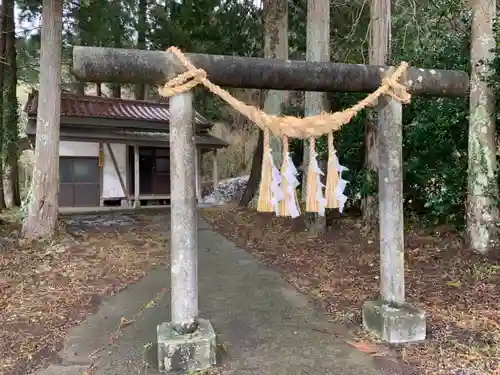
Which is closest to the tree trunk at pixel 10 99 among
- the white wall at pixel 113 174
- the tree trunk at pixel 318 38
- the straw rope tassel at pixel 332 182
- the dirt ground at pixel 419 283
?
the white wall at pixel 113 174

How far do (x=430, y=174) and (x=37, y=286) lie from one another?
20.2ft

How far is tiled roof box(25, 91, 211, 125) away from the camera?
13.8 meters

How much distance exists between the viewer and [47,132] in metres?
7.55

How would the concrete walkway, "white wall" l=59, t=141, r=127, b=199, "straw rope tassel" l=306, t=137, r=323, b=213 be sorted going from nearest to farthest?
the concrete walkway
"straw rope tassel" l=306, t=137, r=323, b=213
"white wall" l=59, t=141, r=127, b=199

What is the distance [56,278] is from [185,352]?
333cm

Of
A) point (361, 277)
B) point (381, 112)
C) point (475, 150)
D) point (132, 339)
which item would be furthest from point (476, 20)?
point (132, 339)

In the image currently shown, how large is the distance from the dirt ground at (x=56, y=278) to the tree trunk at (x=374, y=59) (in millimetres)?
3960

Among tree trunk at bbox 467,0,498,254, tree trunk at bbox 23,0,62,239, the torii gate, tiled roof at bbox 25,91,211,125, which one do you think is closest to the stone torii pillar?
the torii gate

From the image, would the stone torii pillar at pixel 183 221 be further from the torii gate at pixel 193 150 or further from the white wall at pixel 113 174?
the white wall at pixel 113 174

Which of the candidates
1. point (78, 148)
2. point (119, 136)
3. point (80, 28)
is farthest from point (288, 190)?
point (78, 148)

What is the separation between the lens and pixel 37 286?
17.3ft

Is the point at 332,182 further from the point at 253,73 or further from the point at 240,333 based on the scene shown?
the point at 240,333

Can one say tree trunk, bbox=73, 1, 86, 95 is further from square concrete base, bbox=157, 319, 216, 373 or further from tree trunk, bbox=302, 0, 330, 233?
square concrete base, bbox=157, 319, 216, 373

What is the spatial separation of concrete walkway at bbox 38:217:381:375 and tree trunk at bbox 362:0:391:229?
270 centimetres
